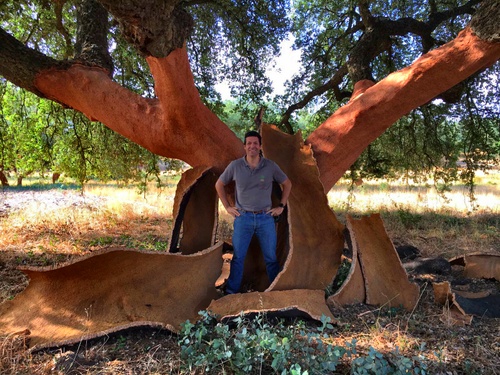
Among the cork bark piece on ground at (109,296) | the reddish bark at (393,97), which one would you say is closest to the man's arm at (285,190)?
the reddish bark at (393,97)

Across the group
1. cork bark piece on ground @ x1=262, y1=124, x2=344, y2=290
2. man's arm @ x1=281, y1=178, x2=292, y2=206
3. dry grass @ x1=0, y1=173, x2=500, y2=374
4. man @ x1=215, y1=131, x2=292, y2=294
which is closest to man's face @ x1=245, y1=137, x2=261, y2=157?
man @ x1=215, y1=131, x2=292, y2=294

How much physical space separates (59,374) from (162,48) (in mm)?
2551

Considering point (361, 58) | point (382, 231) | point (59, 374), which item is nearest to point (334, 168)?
point (382, 231)

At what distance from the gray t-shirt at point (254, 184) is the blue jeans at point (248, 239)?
3.9 inches

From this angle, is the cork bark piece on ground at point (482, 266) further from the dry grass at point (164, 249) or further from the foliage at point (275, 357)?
the foliage at point (275, 357)

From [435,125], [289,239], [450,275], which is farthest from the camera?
[435,125]

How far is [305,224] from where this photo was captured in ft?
13.5

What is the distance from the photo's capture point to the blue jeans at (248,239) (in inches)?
152

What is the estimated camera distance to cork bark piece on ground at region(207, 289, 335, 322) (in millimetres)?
3191

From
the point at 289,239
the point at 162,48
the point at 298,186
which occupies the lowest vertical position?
the point at 289,239

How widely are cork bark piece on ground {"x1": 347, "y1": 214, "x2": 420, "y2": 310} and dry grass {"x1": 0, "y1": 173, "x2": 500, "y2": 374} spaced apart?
0.56 ft

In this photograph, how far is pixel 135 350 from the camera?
9.53 ft

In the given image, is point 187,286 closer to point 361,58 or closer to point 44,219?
point 361,58

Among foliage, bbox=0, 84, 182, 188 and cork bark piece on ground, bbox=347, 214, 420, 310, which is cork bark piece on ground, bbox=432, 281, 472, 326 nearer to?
cork bark piece on ground, bbox=347, 214, 420, 310
